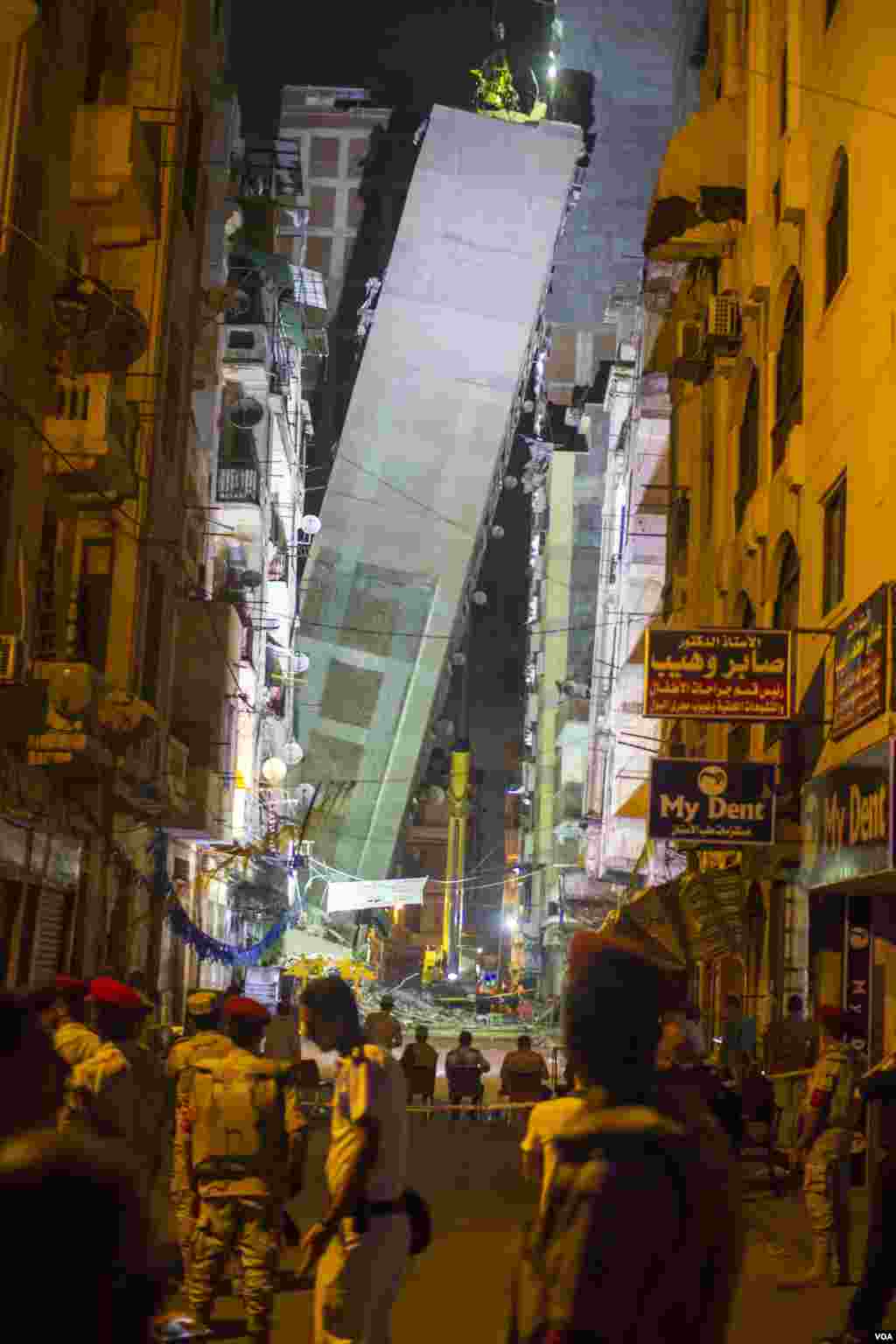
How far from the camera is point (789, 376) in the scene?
2164cm

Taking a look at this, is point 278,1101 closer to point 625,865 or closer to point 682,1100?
point 682,1100

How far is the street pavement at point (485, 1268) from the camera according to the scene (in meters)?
9.59

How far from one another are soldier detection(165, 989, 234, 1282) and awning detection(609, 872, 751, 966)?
14791mm

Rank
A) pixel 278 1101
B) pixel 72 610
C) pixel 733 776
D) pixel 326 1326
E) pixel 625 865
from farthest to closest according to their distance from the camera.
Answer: pixel 625 865 < pixel 72 610 < pixel 733 776 < pixel 278 1101 < pixel 326 1326

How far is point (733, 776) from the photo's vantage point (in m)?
19.3

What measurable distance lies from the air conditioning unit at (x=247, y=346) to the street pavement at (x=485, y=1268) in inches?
1185

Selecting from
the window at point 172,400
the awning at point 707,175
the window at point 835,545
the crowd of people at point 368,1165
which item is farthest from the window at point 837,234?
the window at point 172,400

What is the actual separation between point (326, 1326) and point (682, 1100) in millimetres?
3184

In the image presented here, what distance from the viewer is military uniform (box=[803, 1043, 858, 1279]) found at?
1095 cm

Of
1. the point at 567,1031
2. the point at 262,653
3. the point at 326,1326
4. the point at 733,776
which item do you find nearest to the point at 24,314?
the point at 733,776

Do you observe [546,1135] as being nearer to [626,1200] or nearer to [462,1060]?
[626,1200]

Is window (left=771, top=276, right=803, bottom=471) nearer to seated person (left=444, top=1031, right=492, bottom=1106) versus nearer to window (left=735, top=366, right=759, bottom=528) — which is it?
window (left=735, top=366, right=759, bottom=528)

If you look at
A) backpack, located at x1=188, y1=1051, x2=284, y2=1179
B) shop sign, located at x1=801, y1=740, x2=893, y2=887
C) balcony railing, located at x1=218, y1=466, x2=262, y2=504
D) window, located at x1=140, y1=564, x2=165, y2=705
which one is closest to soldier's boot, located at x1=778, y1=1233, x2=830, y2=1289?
shop sign, located at x1=801, y1=740, x2=893, y2=887

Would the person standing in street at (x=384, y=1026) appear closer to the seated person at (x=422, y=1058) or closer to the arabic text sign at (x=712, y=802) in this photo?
the seated person at (x=422, y=1058)
